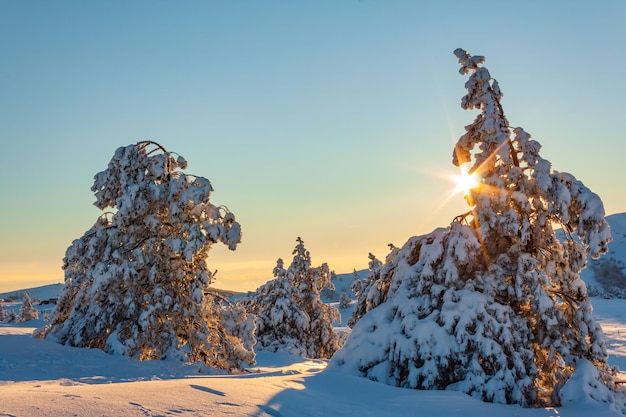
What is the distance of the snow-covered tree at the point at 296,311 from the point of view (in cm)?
2996

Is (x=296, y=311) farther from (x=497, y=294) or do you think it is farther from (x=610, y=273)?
(x=610, y=273)

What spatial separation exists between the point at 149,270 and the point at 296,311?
17023 mm

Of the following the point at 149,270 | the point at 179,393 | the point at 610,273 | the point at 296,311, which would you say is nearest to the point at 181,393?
the point at 179,393

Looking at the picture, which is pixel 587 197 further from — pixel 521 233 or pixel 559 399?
pixel 559 399

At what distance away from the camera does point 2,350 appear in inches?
426

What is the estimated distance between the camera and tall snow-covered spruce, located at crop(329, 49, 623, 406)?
1044 centimetres

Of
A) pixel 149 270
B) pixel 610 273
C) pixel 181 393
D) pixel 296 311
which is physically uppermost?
pixel 610 273

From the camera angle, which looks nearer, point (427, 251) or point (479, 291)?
point (479, 291)

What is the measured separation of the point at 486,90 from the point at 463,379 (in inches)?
301

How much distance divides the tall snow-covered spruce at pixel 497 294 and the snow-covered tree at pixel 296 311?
57.4 feet

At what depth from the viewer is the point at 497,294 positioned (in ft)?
37.8

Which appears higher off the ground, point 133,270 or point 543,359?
point 133,270

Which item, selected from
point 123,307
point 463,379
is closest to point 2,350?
point 123,307

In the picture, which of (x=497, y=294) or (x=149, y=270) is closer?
(x=497, y=294)
